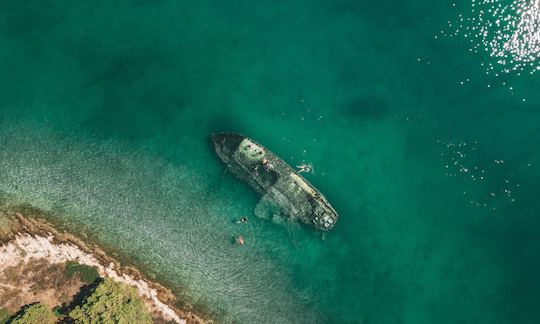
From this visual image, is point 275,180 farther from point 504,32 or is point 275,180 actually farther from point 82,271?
point 504,32

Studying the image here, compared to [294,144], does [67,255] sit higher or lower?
lower

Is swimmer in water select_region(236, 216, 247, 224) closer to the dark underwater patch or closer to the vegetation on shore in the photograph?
the vegetation on shore

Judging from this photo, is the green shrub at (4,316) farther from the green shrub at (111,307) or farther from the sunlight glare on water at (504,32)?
the sunlight glare on water at (504,32)

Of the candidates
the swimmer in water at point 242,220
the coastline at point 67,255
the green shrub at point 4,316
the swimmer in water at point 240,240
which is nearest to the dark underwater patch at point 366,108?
the swimmer in water at point 242,220

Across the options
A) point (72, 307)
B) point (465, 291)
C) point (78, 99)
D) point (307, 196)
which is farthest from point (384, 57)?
point (72, 307)

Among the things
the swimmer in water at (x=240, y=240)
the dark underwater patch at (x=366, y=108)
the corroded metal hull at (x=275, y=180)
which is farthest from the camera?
the dark underwater patch at (x=366, y=108)

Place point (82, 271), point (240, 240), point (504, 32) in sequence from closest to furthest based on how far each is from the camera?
point (82, 271)
point (240, 240)
point (504, 32)

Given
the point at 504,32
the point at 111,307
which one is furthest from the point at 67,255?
the point at 504,32

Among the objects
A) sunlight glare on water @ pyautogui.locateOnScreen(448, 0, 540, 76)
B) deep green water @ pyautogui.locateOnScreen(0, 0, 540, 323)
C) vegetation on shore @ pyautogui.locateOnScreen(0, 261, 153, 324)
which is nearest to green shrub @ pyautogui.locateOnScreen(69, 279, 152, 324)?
vegetation on shore @ pyautogui.locateOnScreen(0, 261, 153, 324)
